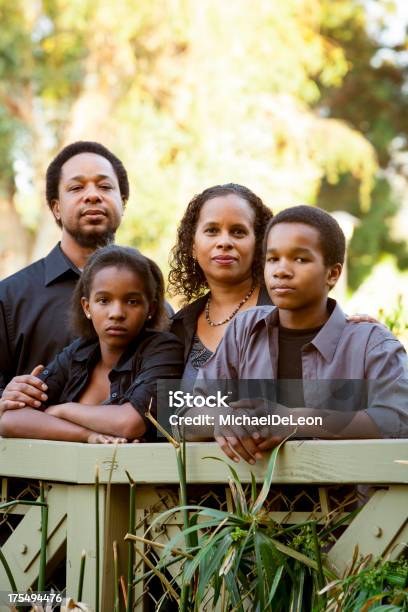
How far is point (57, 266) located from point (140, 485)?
1.78 metres

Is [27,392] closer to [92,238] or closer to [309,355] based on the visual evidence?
[309,355]

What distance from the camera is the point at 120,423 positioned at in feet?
10.6

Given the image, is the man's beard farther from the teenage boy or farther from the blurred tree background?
the blurred tree background

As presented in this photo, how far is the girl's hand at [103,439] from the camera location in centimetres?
312

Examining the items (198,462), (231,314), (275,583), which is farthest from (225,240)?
(275,583)

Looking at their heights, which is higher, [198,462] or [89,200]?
[89,200]

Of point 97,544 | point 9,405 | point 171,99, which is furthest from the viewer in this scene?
point 171,99

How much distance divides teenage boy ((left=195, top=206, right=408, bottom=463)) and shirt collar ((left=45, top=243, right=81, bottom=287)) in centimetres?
140

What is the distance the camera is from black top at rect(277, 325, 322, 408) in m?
2.91

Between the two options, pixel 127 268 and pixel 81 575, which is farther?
pixel 127 268

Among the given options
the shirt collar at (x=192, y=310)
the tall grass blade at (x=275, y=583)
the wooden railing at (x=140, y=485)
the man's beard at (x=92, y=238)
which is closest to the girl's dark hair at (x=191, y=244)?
the shirt collar at (x=192, y=310)

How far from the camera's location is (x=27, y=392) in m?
3.47

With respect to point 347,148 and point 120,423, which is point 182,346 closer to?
point 120,423

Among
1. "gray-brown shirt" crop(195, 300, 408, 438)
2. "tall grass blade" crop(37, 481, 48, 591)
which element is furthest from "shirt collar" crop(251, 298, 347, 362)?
"tall grass blade" crop(37, 481, 48, 591)
